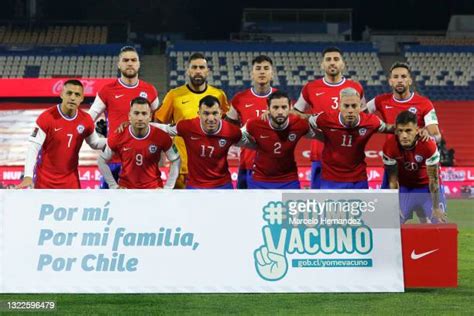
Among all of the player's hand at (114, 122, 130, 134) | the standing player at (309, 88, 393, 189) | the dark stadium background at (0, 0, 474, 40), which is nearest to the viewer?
the standing player at (309, 88, 393, 189)

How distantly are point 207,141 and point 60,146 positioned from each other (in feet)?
5.37

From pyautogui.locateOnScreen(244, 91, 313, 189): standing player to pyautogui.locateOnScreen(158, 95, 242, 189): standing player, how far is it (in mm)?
230

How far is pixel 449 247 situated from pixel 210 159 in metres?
2.44

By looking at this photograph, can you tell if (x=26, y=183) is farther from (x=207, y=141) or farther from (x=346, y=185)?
(x=346, y=185)

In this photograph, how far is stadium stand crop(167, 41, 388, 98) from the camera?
33.1 metres

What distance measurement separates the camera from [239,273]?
783cm

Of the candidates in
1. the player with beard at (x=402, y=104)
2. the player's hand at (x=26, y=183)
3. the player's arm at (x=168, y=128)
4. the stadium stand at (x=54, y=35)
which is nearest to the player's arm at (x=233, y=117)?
the player's arm at (x=168, y=128)

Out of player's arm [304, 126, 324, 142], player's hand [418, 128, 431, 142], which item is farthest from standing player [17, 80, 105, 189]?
player's hand [418, 128, 431, 142]

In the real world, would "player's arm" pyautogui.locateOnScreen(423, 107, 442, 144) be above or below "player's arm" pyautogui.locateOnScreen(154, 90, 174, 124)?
below

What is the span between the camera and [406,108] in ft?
32.6

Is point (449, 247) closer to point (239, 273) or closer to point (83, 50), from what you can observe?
point (239, 273)

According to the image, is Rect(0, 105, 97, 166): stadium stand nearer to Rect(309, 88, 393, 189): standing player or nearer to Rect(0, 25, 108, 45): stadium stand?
Rect(0, 25, 108, 45): stadium stand

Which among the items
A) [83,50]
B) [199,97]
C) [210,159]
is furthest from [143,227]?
[83,50]

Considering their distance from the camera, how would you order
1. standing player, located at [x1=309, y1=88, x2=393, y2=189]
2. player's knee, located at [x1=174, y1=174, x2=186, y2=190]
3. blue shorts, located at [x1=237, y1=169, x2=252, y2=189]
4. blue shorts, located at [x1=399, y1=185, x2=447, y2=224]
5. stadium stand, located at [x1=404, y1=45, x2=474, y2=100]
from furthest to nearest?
stadium stand, located at [x1=404, y1=45, x2=474, y2=100] < player's knee, located at [x1=174, y1=174, x2=186, y2=190] < blue shorts, located at [x1=237, y1=169, x2=252, y2=189] < standing player, located at [x1=309, y1=88, x2=393, y2=189] < blue shorts, located at [x1=399, y1=185, x2=447, y2=224]
